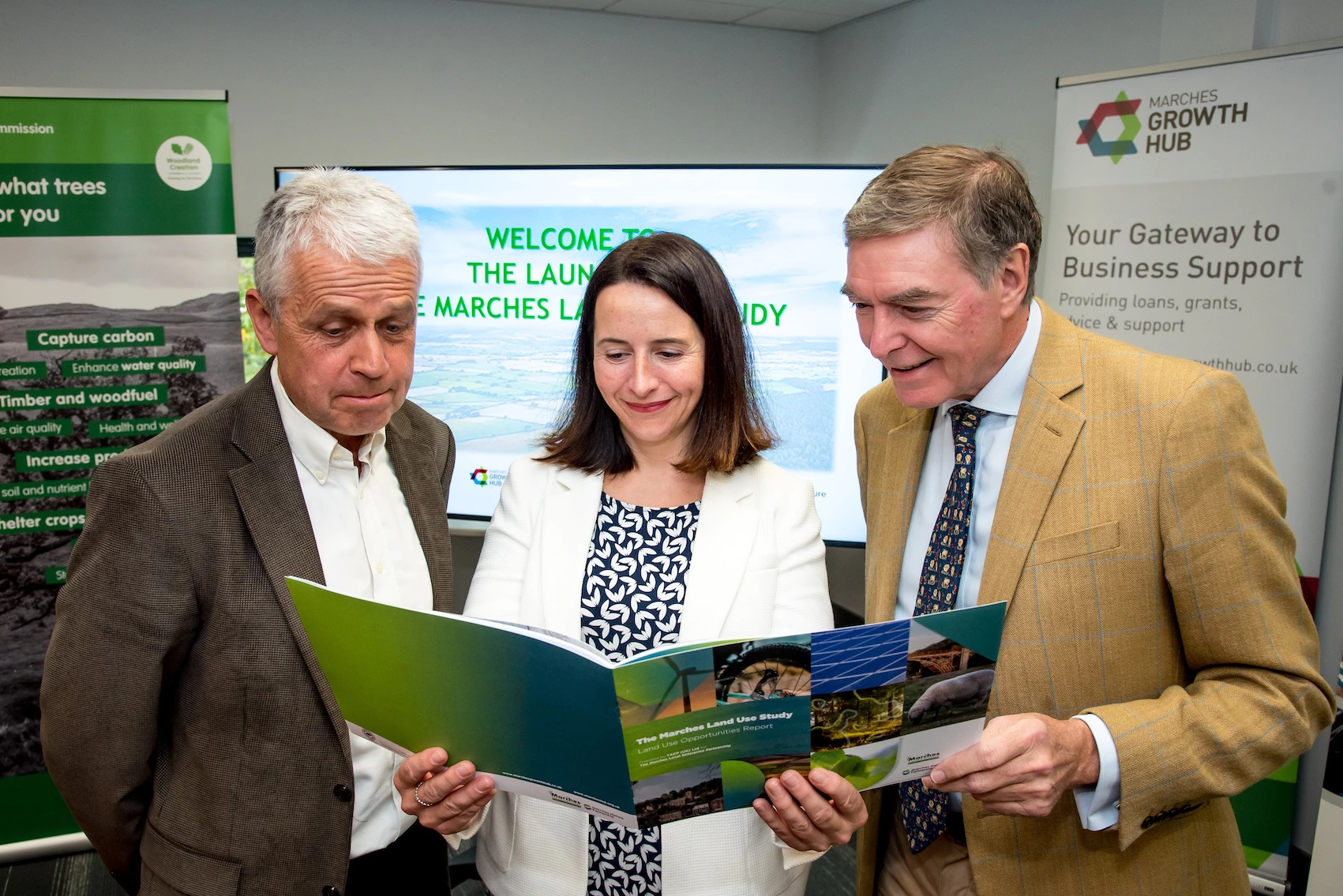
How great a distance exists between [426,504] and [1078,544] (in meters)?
1.15

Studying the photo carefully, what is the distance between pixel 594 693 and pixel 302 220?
863mm

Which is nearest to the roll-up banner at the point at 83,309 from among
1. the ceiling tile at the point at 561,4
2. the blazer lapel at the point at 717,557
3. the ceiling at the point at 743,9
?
the blazer lapel at the point at 717,557

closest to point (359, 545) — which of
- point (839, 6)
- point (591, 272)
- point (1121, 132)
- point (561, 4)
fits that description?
point (591, 272)

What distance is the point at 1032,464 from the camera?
1394 mm

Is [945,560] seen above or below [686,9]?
below

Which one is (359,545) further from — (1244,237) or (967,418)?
(1244,237)

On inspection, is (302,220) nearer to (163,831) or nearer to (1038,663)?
(163,831)

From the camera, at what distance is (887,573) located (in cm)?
158

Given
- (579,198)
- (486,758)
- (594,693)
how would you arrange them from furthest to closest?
1. (579,198)
2. (486,758)
3. (594,693)

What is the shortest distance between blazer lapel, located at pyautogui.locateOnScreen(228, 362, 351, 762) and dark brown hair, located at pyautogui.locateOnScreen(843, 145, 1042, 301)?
1.00 metres

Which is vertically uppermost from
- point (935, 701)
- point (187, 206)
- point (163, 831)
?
point (187, 206)

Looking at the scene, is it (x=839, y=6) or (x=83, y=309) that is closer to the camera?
(x=83, y=309)

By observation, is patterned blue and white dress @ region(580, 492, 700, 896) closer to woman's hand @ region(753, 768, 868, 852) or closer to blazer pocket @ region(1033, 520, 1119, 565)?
woman's hand @ region(753, 768, 868, 852)

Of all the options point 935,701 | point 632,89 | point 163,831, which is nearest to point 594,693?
point 935,701
